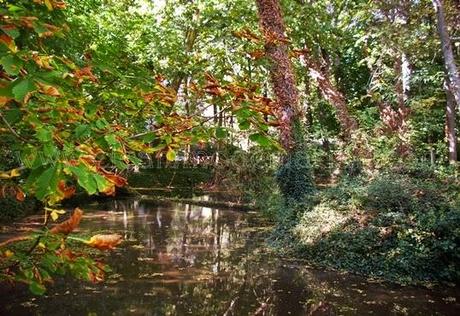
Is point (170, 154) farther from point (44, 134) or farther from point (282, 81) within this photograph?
point (282, 81)

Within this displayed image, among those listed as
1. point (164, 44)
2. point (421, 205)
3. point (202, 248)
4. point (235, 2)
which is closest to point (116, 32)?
point (164, 44)

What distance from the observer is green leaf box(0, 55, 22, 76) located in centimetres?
143

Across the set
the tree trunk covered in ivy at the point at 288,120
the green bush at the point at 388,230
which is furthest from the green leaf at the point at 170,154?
the tree trunk covered in ivy at the point at 288,120

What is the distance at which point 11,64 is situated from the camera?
4.78ft

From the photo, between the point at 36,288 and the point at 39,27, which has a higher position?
the point at 39,27

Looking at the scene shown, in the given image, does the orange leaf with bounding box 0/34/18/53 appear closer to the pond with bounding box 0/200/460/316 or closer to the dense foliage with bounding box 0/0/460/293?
the dense foliage with bounding box 0/0/460/293

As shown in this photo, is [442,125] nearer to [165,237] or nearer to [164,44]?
[164,44]

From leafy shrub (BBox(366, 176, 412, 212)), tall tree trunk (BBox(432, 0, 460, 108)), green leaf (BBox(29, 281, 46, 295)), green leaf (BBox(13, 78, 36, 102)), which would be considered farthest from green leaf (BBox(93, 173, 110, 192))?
tall tree trunk (BBox(432, 0, 460, 108))

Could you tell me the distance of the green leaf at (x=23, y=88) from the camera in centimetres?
140

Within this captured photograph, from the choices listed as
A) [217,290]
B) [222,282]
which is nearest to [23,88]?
[217,290]

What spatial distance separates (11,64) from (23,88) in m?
0.11

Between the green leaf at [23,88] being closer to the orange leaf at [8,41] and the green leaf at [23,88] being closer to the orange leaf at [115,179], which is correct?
the orange leaf at [8,41]

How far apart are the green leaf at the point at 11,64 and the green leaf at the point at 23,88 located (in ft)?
0.12

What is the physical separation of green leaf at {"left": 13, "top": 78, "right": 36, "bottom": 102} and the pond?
5.22m
